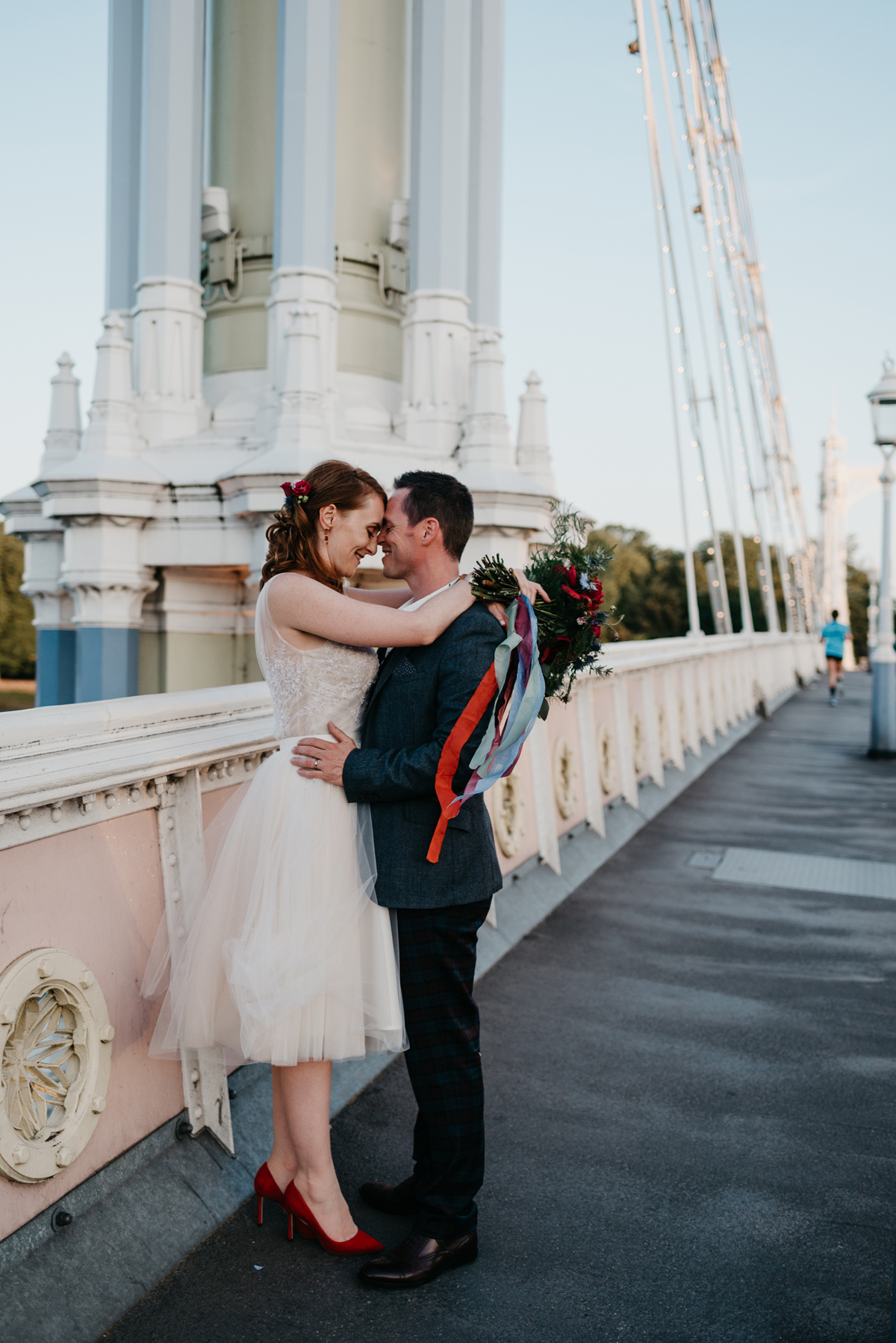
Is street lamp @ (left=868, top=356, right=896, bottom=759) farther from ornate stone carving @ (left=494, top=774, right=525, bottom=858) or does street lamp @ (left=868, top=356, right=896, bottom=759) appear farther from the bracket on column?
the bracket on column

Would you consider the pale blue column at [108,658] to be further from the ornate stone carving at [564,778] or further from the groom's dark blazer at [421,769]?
the groom's dark blazer at [421,769]

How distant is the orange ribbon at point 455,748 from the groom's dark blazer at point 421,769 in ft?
0.06

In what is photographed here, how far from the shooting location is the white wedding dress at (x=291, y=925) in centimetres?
252

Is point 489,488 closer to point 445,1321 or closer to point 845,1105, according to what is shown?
point 845,1105

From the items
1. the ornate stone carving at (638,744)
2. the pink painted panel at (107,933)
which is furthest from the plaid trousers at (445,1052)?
the ornate stone carving at (638,744)

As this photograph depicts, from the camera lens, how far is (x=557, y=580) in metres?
2.90

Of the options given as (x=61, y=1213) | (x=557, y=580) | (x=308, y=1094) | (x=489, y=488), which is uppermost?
(x=489, y=488)

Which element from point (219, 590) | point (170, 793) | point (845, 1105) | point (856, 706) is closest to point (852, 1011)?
point (845, 1105)

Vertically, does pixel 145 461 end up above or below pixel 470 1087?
above

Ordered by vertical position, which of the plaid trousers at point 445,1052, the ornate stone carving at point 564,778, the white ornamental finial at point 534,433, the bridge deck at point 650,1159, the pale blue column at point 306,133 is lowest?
the bridge deck at point 650,1159

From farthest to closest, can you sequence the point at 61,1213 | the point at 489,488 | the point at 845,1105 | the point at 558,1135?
the point at 489,488 → the point at 845,1105 → the point at 558,1135 → the point at 61,1213

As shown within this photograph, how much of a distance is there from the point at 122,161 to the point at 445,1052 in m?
13.7

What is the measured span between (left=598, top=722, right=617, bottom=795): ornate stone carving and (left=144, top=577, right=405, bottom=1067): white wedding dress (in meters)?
5.44

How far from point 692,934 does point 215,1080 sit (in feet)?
10.7
